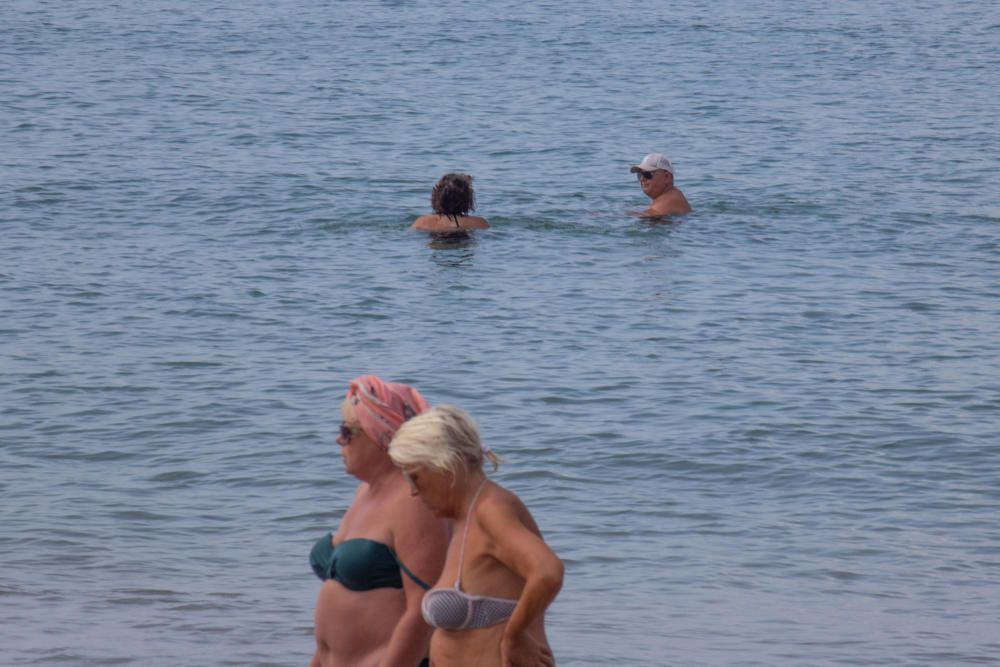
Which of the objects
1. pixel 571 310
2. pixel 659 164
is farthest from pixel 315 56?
pixel 571 310

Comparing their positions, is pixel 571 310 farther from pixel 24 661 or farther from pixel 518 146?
pixel 518 146

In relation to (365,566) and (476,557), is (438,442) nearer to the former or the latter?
(476,557)

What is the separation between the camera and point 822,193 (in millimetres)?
22812

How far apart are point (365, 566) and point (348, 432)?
1.50ft

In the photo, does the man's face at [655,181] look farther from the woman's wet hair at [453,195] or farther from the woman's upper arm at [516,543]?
the woman's upper arm at [516,543]

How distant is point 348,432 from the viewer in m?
5.54

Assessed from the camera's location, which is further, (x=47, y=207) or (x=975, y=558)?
(x=47, y=207)

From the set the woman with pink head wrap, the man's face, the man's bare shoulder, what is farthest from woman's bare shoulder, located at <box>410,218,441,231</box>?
the woman with pink head wrap

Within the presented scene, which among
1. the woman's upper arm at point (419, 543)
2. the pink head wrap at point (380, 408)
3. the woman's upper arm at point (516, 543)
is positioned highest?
the pink head wrap at point (380, 408)

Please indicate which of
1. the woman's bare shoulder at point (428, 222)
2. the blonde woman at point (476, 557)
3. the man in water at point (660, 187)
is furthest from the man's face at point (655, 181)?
the blonde woman at point (476, 557)

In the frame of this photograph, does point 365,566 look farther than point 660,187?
No

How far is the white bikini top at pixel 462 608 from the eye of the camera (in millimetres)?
5195

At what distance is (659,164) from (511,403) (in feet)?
23.7

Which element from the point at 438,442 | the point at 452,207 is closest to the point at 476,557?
the point at 438,442
